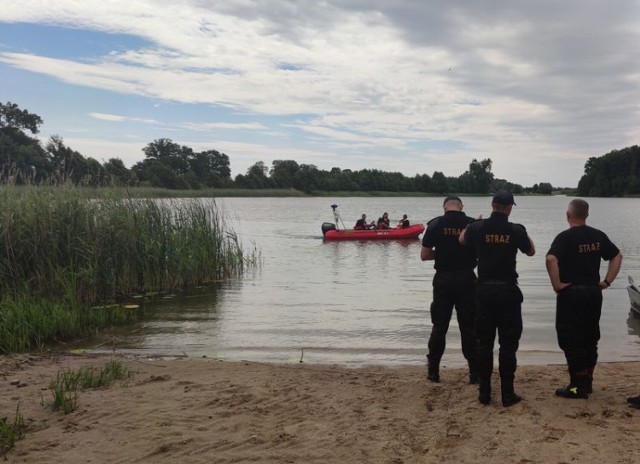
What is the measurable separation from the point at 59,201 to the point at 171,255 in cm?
308

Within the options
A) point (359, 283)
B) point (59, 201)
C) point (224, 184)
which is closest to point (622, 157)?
point (224, 184)

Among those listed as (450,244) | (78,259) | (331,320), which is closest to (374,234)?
(331,320)

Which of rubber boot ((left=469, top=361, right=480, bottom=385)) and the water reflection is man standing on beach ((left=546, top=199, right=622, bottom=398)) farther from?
the water reflection

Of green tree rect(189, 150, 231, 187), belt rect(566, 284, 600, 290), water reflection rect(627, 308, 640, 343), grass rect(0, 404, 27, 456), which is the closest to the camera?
grass rect(0, 404, 27, 456)

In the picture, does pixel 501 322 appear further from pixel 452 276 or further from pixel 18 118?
pixel 18 118

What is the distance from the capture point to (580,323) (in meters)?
4.83

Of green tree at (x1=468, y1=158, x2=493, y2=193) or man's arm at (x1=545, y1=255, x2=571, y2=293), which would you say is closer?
man's arm at (x1=545, y1=255, x2=571, y2=293)

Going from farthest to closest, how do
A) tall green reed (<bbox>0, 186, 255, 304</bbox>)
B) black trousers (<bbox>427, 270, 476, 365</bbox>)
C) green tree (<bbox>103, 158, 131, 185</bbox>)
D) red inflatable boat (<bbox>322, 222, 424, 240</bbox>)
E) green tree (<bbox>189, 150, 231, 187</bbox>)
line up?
green tree (<bbox>189, 150, 231, 187</bbox>), red inflatable boat (<bbox>322, 222, 424, 240</bbox>), green tree (<bbox>103, 158, 131, 185</bbox>), tall green reed (<bbox>0, 186, 255, 304</bbox>), black trousers (<bbox>427, 270, 476, 365</bbox>)

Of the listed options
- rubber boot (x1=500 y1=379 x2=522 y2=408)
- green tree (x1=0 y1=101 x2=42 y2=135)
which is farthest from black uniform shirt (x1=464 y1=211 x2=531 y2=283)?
green tree (x1=0 y1=101 x2=42 y2=135)

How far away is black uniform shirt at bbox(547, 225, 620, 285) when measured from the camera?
480 cm

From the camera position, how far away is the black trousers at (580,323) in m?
4.79

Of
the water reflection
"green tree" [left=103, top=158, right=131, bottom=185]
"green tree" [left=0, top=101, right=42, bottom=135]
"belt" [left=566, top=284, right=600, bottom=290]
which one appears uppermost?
"green tree" [left=0, top=101, right=42, bottom=135]

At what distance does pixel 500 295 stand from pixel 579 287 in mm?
736

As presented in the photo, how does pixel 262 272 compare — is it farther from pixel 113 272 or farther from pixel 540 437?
pixel 540 437
